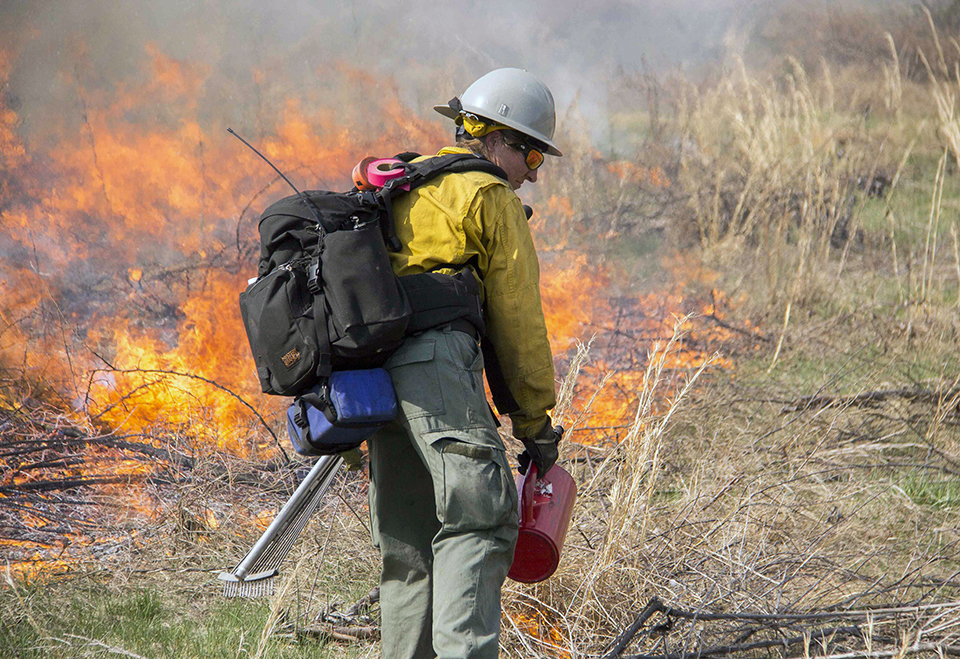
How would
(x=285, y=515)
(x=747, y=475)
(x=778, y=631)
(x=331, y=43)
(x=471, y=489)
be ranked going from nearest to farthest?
1. (x=471, y=489)
2. (x=285, y=515)
3. (x=778, y=631)
4. (x=747, y=475)
5. (x=331, y=43)

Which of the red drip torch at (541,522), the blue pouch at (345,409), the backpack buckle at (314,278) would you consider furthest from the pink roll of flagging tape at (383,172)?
the red drip torch at (541,522)

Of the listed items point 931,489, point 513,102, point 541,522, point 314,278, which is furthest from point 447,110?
point 931,489

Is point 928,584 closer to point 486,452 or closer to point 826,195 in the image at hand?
point 486,452

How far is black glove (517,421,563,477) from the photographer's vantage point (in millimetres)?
2633

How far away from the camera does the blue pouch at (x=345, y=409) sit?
2.24m

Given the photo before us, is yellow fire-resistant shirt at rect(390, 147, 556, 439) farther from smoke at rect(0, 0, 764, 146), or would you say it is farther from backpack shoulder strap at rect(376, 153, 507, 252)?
smoke at rect(0, 0, 764, 146)

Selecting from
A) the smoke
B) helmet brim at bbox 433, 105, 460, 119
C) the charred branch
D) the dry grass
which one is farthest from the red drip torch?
the smoke

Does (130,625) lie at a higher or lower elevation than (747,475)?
higher

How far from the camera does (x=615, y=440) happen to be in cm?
463

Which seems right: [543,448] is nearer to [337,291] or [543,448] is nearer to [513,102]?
[337,291]

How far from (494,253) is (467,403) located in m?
0.49

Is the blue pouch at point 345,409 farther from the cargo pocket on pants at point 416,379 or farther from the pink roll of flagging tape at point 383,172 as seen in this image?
the pink roll of flagging tape at point 383,172

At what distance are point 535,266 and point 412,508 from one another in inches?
36.8

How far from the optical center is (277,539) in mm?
2814
